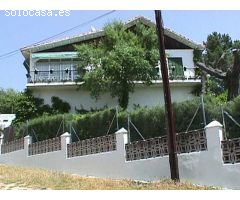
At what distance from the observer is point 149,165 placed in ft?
47.2

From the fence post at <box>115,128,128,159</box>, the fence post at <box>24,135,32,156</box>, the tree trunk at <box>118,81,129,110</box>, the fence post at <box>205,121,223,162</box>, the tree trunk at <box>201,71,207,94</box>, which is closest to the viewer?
the fence post at <box>205,121,223,162</box>

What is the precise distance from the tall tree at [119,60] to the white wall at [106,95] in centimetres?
170

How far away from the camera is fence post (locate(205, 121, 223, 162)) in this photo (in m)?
12.0

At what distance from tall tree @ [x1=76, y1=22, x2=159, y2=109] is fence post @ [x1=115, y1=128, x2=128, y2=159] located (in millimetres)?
10605

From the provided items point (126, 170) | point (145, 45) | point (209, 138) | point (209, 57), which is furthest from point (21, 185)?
point (209, 57)

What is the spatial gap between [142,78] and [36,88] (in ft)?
27.4

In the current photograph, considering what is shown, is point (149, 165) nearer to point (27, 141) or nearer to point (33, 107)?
point (27, 141)

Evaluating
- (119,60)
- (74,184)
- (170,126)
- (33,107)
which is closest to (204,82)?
(119,60)

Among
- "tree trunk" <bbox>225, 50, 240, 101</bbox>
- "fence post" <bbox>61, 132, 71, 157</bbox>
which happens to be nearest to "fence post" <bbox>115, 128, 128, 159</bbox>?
"fence post" <bbox>61, 132, 71, 157</bbox>

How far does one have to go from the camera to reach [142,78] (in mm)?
27766

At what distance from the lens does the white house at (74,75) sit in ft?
101

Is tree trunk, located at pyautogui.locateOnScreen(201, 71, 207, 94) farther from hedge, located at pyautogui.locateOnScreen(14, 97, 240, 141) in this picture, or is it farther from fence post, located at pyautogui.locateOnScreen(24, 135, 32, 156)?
fence post, located at pyautogui.locateOnScreen(24, 135, 32, 156)

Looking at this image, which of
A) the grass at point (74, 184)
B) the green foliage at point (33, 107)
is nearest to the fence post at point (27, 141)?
the green foliage at point (33, 107)

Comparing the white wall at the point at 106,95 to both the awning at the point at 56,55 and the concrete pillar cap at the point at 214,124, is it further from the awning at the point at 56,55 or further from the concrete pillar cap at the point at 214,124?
the concrete pillar cap at the point at 214,124
